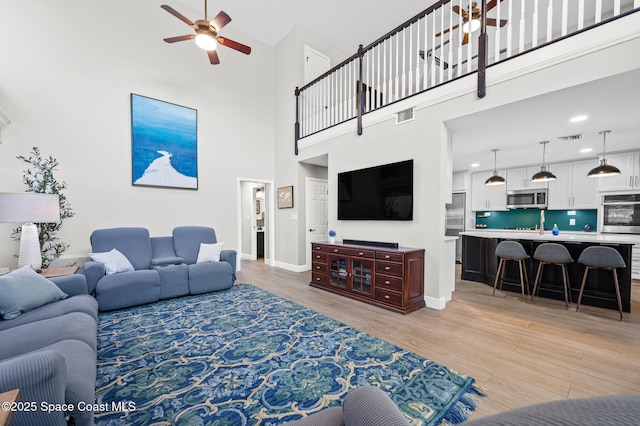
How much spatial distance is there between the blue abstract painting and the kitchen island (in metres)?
5.64

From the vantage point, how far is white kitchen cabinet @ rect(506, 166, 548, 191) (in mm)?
6348

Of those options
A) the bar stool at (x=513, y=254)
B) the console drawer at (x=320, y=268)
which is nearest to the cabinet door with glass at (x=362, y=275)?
the console drawer at (x=320, y=268)

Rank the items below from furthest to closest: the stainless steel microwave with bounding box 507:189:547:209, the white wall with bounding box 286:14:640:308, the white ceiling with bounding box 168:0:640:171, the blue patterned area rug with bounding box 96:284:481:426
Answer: the stainless steel microwave with bounding box 507:189:547:209, the white ceiling with bounding box 168:0:640:171, the white wall with bounding box 286:14:640:308, the blue patterned area rug with bounding box 96:284:481:426

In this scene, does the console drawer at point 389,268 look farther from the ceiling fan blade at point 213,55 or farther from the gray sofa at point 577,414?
the ceiling fan blade at point 213,55

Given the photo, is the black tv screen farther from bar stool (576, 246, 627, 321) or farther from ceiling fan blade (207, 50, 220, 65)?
ceiling fan blade (207, 50, 220, 65)

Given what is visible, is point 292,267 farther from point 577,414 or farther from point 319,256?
point 577,414

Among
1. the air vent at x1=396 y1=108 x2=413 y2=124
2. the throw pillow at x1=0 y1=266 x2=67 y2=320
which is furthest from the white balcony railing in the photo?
the throw pillow at x1=0 y1=266 x2=67 y2=320

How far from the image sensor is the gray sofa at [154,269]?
3.34 m

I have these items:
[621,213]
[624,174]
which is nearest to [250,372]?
[621,213]

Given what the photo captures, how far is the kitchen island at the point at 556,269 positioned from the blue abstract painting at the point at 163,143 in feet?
18.5

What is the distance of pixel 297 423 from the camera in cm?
93

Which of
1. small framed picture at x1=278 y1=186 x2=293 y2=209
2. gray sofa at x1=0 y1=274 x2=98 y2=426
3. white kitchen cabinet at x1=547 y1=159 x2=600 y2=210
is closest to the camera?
gray sofa at x1=0 y1=274 x2=98 y2=426

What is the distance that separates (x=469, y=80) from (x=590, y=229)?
5.07 meters

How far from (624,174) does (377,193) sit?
5.24 metres
